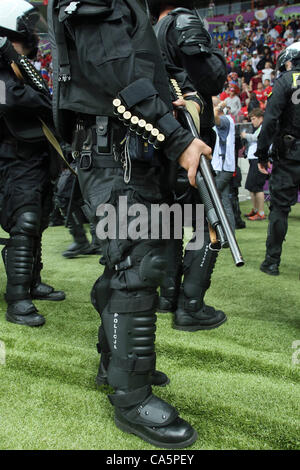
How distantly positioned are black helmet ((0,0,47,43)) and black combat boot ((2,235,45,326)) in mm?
1234

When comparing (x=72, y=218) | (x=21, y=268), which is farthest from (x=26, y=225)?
(x=72, y=218)

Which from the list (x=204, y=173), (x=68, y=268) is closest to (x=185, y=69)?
(x=204, y=173)

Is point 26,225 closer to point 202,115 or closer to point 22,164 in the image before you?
point 22,164

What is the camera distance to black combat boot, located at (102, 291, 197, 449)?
1.68 metres

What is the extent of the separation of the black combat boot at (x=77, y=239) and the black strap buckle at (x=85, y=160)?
2990 mm

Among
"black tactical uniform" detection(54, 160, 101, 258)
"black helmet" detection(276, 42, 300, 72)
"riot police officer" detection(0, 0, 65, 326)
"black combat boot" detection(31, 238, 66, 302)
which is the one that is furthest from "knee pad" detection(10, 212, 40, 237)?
"black helmet" detection(276, 42, 300, 72)

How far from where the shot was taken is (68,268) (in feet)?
14.1

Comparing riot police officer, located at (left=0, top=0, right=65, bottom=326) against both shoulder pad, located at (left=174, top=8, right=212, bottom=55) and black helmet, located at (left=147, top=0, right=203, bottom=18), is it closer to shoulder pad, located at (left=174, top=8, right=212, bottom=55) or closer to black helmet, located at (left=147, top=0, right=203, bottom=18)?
black helmet, located at (left=147, top=0, right=203, bottom=18)

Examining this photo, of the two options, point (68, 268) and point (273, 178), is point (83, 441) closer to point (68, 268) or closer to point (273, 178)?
point (68, 268)

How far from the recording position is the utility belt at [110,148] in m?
1.66

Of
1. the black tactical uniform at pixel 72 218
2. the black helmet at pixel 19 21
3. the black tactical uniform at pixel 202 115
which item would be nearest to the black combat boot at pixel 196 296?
the black tactical uniform at pixel 202 115

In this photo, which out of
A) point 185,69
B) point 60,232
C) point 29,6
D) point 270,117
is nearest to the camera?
point 185,69

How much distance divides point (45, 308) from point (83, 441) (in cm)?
157

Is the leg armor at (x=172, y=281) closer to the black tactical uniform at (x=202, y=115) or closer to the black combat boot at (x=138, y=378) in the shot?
the black tactical uniform at (x=202, y=115)
